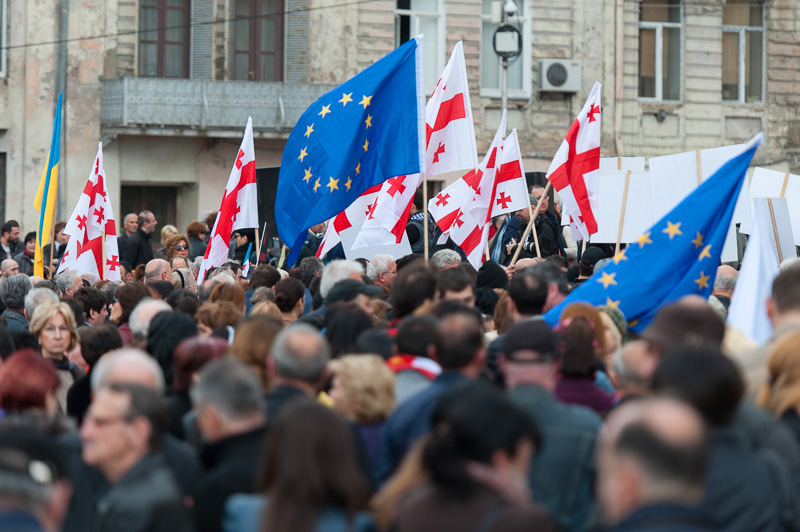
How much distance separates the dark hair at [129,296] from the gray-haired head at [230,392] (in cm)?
420

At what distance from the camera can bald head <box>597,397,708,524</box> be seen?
3.28 m

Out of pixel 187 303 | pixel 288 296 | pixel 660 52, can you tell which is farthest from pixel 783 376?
pixel 660 52

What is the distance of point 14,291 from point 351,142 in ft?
10.2

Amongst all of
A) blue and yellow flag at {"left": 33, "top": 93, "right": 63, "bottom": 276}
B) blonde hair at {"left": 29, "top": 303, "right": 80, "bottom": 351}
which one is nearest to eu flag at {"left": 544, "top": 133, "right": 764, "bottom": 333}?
blonde hair at {"left": 29, "top": 303, "right": 80, "bottom": 351}

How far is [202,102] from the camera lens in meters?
23.2

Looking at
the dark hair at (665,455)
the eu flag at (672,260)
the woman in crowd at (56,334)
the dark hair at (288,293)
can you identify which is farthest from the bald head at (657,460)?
the dark hair at (288,293)

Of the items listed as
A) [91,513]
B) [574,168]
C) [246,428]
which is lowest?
[91,513]

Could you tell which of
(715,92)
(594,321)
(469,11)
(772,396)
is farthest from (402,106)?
(715,92)

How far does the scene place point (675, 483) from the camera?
3277 millimetres

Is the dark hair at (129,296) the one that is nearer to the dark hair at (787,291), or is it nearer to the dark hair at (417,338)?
the dark hair at (417,338)

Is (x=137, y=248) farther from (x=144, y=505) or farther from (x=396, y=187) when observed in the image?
(x=144, y=505)

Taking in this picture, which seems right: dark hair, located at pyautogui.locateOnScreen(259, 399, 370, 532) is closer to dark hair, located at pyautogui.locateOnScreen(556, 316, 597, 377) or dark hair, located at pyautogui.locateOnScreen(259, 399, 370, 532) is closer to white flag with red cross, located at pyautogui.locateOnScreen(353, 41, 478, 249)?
dark hair, located at pyautogui.locateOnScreen(556, 316, 597, 377)

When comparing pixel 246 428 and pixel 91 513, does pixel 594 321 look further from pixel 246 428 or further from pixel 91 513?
pixel 91 513

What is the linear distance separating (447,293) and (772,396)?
9.42 feet
